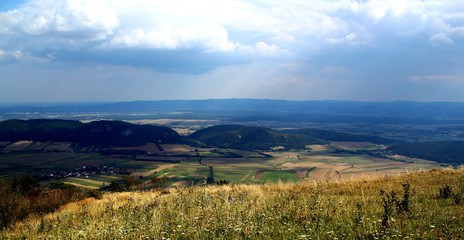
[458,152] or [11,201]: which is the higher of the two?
[11,201]

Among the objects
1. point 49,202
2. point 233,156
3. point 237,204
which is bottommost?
point 233,156

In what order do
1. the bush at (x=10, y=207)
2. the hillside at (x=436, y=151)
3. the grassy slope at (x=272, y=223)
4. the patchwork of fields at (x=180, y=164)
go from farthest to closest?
the hillside at (x=436, y=151) → the patchwork of fields at (x=180, y=164) → the bush at (x=10, y=207) → the grassy slope at (x=272, y=223)

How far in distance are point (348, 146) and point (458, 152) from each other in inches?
2025

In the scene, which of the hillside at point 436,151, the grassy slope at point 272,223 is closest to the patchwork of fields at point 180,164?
the hillside at point 436,151

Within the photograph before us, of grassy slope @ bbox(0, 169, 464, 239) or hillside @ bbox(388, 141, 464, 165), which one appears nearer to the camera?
grassy slope @ bbox(0, 169, 464, 239)

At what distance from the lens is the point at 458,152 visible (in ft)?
514

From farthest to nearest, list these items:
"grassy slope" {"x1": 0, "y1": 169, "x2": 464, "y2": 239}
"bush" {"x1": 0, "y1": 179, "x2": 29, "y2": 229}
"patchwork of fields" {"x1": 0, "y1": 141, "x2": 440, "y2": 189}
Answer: "patchwork of fields" {"x1": 0, "y1": 141, "x2": 440, "y2": 189}
"bush" {"x1": 0, "y1": 179, "x2": 29, "y2": 229}
"grassy slope" {"x1": 0, "y1": 169, "x2": 464, "y2": 239}

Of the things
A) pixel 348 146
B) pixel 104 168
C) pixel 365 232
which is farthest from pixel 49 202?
pixel 348 146

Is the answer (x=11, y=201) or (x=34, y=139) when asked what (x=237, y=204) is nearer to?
(x=11, y=201)

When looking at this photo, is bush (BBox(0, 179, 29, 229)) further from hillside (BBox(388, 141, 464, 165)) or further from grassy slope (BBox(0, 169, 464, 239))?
hillside (BBox(388, 141, 464, 165))

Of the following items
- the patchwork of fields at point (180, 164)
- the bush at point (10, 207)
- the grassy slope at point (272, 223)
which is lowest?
the patchwork of fields at point (180, 164)

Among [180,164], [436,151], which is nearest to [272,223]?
[180,164]

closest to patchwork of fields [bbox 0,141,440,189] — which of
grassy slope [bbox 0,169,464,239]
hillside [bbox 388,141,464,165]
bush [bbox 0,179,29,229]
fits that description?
hillside [bbox 388,141,464,165]

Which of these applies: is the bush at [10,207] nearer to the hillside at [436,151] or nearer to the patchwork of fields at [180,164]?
the patchwork of fields at [180,164]
